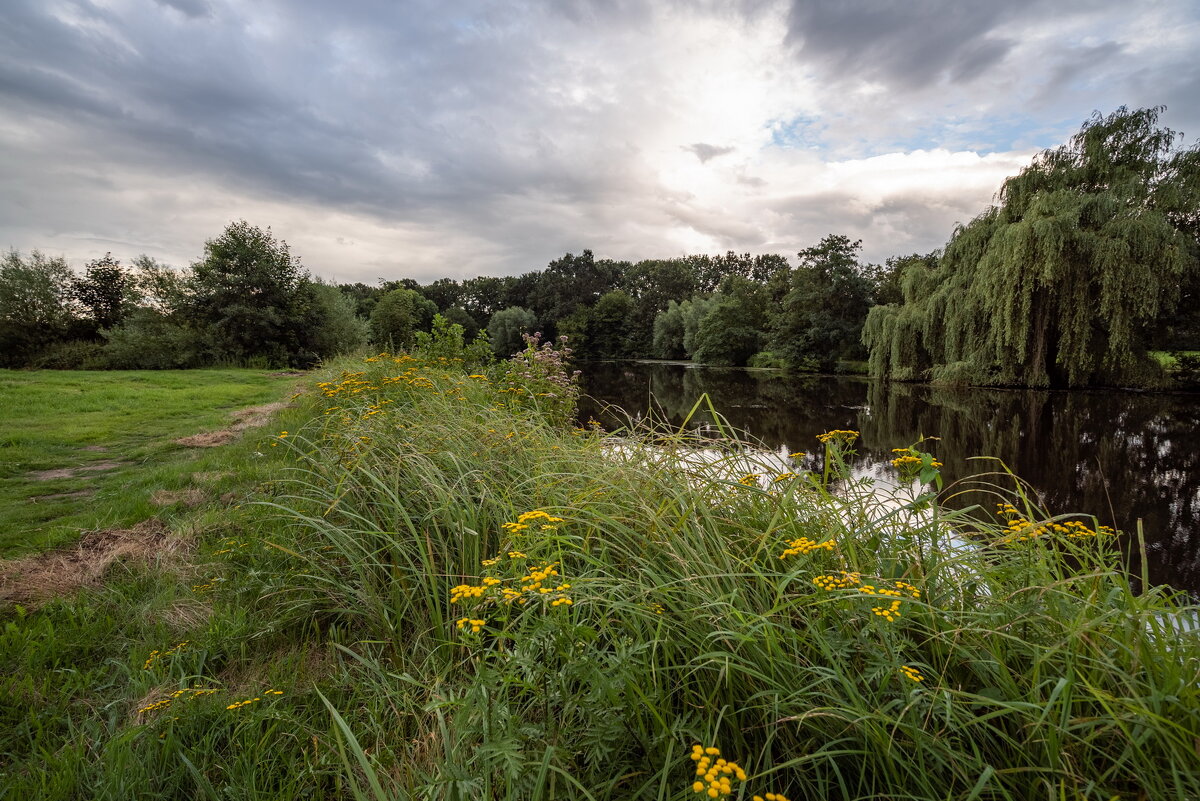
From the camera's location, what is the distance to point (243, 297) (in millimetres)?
21359

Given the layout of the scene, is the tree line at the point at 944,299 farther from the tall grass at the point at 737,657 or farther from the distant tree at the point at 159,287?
the tall grass at the point at 737,657

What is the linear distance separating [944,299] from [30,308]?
120ft

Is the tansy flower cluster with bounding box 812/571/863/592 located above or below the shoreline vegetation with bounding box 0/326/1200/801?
above

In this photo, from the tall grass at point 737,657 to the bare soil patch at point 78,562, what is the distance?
1.06 m

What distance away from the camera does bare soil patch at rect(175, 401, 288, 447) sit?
628 cm

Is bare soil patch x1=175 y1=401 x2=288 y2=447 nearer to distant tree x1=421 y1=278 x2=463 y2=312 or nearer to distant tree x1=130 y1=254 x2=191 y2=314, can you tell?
distant tree x1=130 y1=254 x2=191 y2=314

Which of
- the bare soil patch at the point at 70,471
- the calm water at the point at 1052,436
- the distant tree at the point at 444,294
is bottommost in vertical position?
the calm water at the point at 1052,436

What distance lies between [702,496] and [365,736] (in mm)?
1592

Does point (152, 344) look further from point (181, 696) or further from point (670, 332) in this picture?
point (670, 332)

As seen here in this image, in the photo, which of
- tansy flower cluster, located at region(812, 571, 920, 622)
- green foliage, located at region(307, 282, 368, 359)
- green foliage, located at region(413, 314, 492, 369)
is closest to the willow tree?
green foliage, located at region(413, 314, 492, 369)

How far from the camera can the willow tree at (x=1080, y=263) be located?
13.9 m

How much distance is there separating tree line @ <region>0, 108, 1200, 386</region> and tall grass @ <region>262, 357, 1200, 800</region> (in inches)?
254

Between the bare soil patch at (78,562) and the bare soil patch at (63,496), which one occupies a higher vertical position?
the bare soil patch at (63,496)

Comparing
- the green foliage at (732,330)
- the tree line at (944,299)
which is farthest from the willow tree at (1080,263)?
the green foliage at (732,330)
